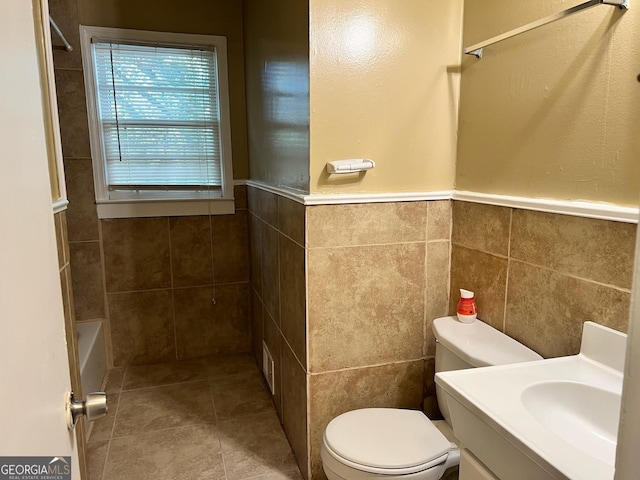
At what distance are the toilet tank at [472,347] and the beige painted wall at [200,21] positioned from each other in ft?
5.70

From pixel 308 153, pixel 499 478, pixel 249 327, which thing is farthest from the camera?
pixel 249 327

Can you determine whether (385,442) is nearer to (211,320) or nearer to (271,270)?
(271,270)

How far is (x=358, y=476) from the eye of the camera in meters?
1.36

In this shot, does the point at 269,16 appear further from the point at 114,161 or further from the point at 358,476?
the point at 358,476

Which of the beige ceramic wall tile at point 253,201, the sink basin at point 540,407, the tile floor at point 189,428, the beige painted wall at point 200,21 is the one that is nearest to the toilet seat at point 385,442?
the sink basin at point 540,407

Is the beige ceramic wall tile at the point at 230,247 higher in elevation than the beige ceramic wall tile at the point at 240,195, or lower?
lower

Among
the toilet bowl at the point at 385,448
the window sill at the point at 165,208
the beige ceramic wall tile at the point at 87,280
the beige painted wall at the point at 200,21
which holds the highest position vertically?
the beige painted wall at the point at 200,21

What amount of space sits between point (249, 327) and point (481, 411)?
2.23 metres

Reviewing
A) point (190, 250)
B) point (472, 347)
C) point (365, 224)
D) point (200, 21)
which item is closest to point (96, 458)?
point (190, 250)

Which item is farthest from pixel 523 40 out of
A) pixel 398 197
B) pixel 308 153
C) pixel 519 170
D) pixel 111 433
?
pixel 111 433

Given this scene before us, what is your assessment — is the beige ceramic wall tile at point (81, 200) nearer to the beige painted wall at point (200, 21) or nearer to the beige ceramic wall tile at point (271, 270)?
the beige painted wall at point (200, 21)

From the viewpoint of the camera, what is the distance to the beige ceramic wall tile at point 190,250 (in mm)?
2777

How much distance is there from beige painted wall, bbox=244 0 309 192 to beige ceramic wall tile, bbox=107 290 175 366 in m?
1.03

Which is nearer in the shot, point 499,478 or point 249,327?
point 499,478
